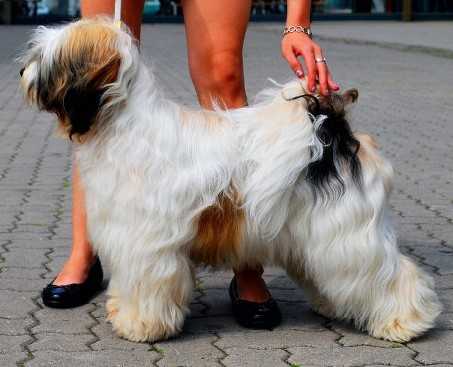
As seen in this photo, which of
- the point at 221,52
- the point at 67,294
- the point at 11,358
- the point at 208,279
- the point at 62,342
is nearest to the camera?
the point at 11,358

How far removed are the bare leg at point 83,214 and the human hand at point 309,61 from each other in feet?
2.45

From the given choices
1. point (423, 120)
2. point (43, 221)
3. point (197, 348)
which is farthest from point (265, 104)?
point (423, 120)

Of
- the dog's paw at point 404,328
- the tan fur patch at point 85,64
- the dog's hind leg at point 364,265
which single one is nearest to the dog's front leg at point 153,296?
the dog's hind leg at point 364,265

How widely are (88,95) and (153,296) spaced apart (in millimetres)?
793

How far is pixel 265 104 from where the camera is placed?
4141 mm

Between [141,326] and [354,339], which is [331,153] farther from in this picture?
[141,326]

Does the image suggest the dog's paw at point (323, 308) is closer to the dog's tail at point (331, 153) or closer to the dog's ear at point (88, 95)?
the dog's tail at point (331, 153)

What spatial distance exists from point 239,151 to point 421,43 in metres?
20.2

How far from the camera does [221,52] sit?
4.53 m

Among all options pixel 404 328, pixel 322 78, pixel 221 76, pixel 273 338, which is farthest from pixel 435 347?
pixel 221 76

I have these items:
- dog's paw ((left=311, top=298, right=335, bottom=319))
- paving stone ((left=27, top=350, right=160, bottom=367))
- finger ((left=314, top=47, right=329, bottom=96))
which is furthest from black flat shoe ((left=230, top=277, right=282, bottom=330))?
finger ((left=314, top=47, right=329, bottom=96))

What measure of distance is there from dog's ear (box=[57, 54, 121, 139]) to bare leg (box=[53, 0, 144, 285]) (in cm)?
67

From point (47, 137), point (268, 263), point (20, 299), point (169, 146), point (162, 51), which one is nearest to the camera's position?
point (169, 146)

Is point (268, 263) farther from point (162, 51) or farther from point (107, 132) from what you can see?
point (162, 51)
